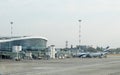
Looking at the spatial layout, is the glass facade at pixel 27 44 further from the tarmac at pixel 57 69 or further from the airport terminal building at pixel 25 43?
the tarmac at pixel 57 69

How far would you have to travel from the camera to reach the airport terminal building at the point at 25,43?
150212mm

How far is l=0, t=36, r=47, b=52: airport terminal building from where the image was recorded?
150 meters

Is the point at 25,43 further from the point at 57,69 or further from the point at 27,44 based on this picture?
the point at 57,69

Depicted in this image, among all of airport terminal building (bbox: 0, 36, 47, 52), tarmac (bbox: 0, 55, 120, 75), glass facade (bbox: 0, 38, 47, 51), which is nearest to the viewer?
tarmac (bbox: 0, 55, 120, 75)

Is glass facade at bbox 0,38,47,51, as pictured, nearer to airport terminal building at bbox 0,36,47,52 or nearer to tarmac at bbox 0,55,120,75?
airport terminal building at bbox 0,36,47,52

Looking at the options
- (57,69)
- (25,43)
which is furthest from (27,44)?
(57,69)

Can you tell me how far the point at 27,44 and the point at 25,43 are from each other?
48.9 inches

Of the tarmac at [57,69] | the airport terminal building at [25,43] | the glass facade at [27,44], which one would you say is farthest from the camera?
the airport terminal building at [25,43]

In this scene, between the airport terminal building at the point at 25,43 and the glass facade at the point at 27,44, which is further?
the airport terminal building at the point at 25,43

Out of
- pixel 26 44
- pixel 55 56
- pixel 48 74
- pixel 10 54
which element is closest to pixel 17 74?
pixel 48 74

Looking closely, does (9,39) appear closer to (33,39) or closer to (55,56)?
(33,39)

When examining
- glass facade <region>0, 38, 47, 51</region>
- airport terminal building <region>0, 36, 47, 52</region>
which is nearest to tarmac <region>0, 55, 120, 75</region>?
glass facade <region>0, 38, 47, 51</region>

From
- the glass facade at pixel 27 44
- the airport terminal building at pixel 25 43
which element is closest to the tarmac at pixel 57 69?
the glass facade at pixel 27 44

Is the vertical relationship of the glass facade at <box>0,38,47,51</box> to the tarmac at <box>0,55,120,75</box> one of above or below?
above
